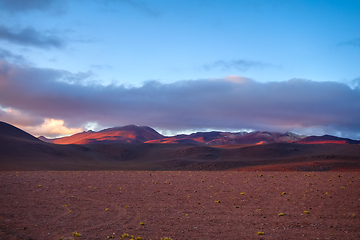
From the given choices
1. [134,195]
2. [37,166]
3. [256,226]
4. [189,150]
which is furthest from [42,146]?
[256,226]

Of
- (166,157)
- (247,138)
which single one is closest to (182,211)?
(166,157)

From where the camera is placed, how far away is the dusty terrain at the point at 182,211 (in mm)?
10492

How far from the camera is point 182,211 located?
549 inches

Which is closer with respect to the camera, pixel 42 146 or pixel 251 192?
pixel 251 192

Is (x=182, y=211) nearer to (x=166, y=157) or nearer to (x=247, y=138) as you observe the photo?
(x=166, y=157)

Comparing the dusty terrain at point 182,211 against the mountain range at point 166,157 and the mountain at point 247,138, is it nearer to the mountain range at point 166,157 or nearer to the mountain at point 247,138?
the mountain range at point 166,157

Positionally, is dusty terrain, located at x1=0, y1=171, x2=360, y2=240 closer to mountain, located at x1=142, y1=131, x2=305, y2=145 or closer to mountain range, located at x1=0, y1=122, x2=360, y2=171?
mountain range, located at x1=0, y1=122, x2=360, y2=171

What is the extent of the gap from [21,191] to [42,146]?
43.4 metres

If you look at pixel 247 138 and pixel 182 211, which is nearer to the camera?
pixel 182 211

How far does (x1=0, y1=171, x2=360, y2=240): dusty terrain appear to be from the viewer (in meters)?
10.5

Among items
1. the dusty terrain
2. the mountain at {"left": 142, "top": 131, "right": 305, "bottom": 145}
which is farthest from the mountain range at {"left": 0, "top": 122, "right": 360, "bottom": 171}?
the mountain at {"left": 142, "top": 131, "right": 305, "bottom": 145}

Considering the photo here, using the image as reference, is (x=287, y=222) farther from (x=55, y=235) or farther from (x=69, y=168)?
(x=69, y=168)

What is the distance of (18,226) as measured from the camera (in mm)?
11109

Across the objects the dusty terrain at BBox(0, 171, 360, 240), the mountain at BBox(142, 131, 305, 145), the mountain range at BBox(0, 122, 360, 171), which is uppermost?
the mountain at BBox(142, 131, 305, 145)
